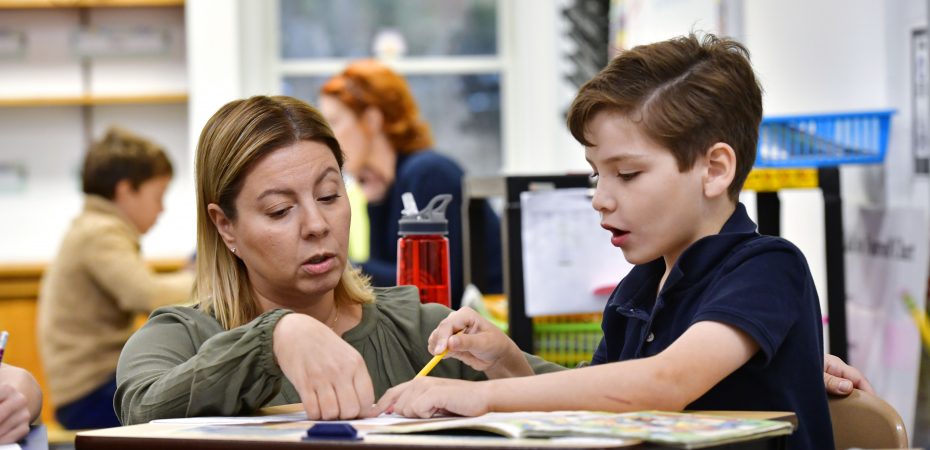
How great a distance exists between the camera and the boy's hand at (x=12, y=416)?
45.4 inches

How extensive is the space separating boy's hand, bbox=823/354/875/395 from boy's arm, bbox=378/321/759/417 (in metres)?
0.25

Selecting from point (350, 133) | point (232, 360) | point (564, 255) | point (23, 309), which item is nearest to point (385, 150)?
point (350, 133)

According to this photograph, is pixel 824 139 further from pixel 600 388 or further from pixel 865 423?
pixel 600 388

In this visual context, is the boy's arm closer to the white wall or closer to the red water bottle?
the red water bottle

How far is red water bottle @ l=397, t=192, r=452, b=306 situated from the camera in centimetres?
160

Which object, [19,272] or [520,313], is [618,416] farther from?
[19,272]

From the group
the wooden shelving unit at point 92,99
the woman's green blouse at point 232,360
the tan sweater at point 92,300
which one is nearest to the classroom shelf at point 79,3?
the wooden shelving unit at point 92,99

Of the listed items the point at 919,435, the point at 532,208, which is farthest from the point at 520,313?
the point at 919,435

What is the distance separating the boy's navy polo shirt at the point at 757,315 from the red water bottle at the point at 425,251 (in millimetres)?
479

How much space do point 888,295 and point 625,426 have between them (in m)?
1.63

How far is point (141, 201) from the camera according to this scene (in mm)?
3568

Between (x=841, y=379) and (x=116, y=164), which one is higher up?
(x=116, y=164)

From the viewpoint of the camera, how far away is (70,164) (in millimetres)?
6027

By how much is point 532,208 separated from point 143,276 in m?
1.60
